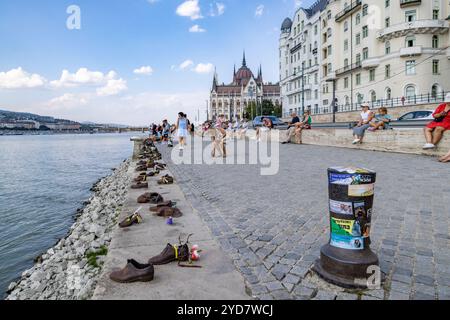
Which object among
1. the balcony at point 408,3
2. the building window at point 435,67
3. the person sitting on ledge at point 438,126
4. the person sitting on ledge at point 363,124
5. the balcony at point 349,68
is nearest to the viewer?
the person sitting on ledge at point 438,126

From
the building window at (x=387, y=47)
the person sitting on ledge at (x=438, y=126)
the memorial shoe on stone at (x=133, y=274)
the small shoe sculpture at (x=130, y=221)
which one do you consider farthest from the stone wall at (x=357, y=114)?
the memorial shoe on stone at (x=133, y=274)

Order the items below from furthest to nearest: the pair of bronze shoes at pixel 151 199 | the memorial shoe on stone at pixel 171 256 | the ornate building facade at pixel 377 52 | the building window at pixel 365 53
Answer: the building window at pixel 365 53 < the ornate building facade at pixel 377 52 < the pair of bronze shoes at pixel 151 199 < the memorial shoe on stone at pixel 171 256

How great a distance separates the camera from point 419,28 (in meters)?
40.0

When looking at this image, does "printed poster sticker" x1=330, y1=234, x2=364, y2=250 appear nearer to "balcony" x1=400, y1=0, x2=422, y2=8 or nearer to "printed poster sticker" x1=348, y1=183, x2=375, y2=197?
"printed poster sticker" x1=348, y1=183, x2=375, y2=197

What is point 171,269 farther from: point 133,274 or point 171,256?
point 133,274

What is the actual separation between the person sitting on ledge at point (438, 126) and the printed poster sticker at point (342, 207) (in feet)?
30.9

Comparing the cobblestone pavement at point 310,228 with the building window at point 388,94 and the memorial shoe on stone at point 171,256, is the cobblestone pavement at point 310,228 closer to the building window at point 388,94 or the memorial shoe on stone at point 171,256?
the memorial shoe on stone at point 171,256

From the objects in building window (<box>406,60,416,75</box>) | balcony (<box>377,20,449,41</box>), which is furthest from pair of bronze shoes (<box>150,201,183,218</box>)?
balcony (<box>377,20,449,41</box>)

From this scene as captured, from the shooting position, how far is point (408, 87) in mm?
41656

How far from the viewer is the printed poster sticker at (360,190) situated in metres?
2.91
